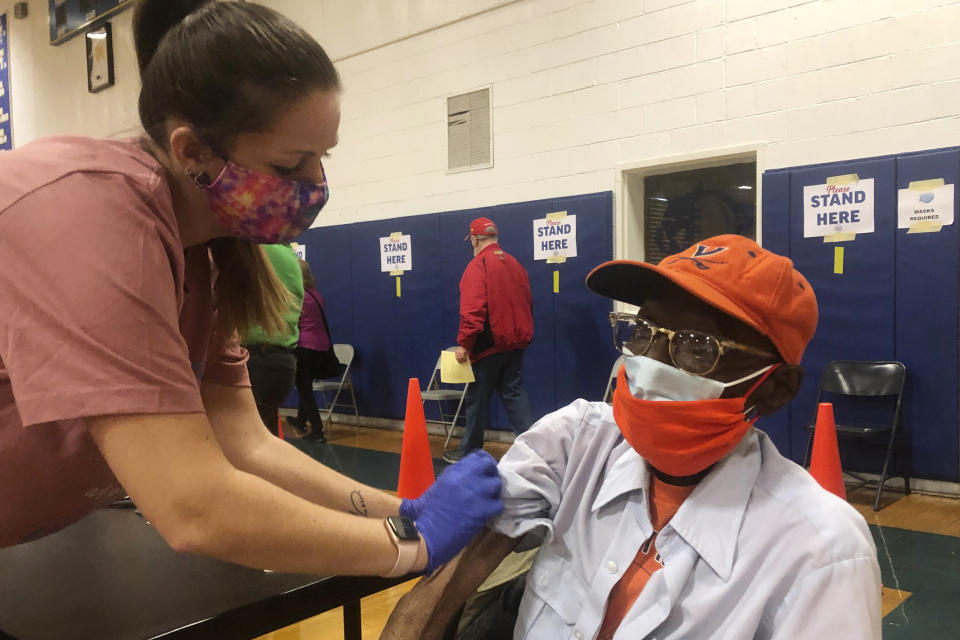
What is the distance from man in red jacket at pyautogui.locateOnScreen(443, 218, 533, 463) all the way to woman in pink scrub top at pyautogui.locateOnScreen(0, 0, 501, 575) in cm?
383

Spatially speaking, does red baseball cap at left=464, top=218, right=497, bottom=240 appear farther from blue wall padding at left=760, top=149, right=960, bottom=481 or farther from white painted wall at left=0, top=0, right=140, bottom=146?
white painted wall at left=0, top=0, right=140, bottom=146

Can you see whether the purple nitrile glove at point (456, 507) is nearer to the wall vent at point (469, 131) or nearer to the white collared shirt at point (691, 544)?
the white collared shirt at point (691, 544)

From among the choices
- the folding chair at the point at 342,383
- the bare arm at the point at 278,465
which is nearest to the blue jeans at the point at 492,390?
the folding chair at the point at 342,383

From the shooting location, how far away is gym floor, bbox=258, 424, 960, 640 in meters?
2.62

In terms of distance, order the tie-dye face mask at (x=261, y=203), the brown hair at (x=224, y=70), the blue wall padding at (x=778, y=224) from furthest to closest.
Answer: the blue wall padding at (x=778, y=224) < the tie-dye face mask at (x=261, y=203) < the brown hair at (x=224, y=70)

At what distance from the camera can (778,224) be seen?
4680 millimetres

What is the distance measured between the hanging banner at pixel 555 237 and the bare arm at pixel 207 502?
4.75 meters

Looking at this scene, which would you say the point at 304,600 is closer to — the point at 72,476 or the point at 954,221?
the point at 72,476

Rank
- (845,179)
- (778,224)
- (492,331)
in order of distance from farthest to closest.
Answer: (492,331) < (778,224) < (845,179)

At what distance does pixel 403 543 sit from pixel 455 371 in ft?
14.6

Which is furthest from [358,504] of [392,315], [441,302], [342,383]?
[342,383]

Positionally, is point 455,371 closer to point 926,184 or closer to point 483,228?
point 483,228

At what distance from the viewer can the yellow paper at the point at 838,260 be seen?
445 cm

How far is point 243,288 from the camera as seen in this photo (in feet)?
4.48
